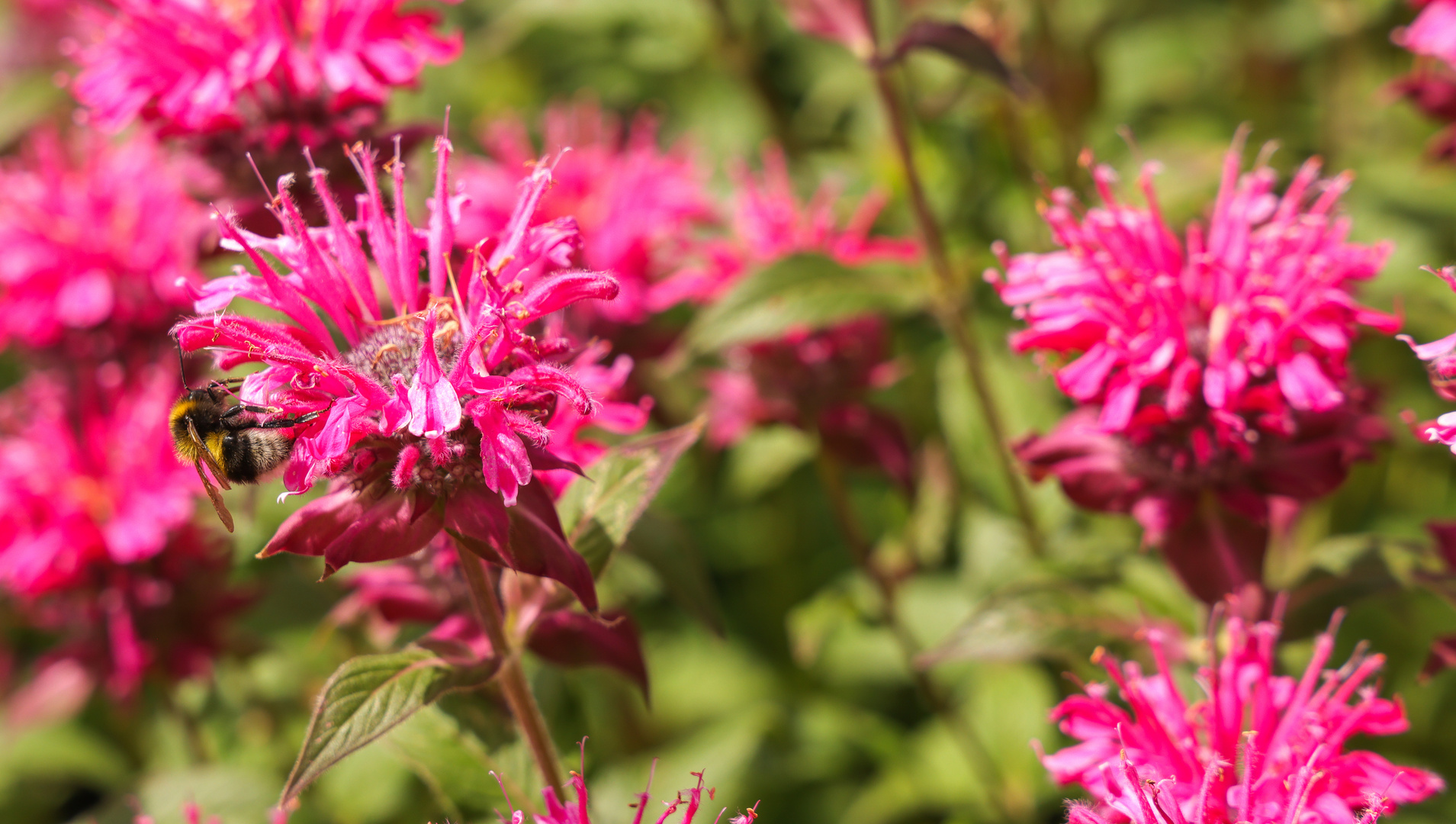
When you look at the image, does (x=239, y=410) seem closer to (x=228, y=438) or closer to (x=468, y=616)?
(x=228, y=438)

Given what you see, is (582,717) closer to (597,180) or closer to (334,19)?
(334,19)

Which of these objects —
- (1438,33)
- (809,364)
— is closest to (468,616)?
(809,364)

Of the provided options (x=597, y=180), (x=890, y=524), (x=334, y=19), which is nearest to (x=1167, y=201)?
(x=890, y=524)

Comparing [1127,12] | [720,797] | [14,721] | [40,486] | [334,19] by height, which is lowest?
[720,797]

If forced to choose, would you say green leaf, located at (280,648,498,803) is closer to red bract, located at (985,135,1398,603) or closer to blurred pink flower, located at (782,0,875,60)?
red bract, located at (985,135,1398,603)

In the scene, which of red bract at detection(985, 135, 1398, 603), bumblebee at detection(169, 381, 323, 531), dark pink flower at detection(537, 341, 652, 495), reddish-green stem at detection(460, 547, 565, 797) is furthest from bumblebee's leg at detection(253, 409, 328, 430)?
red bract at detection(985, 135, 1398, 603)
